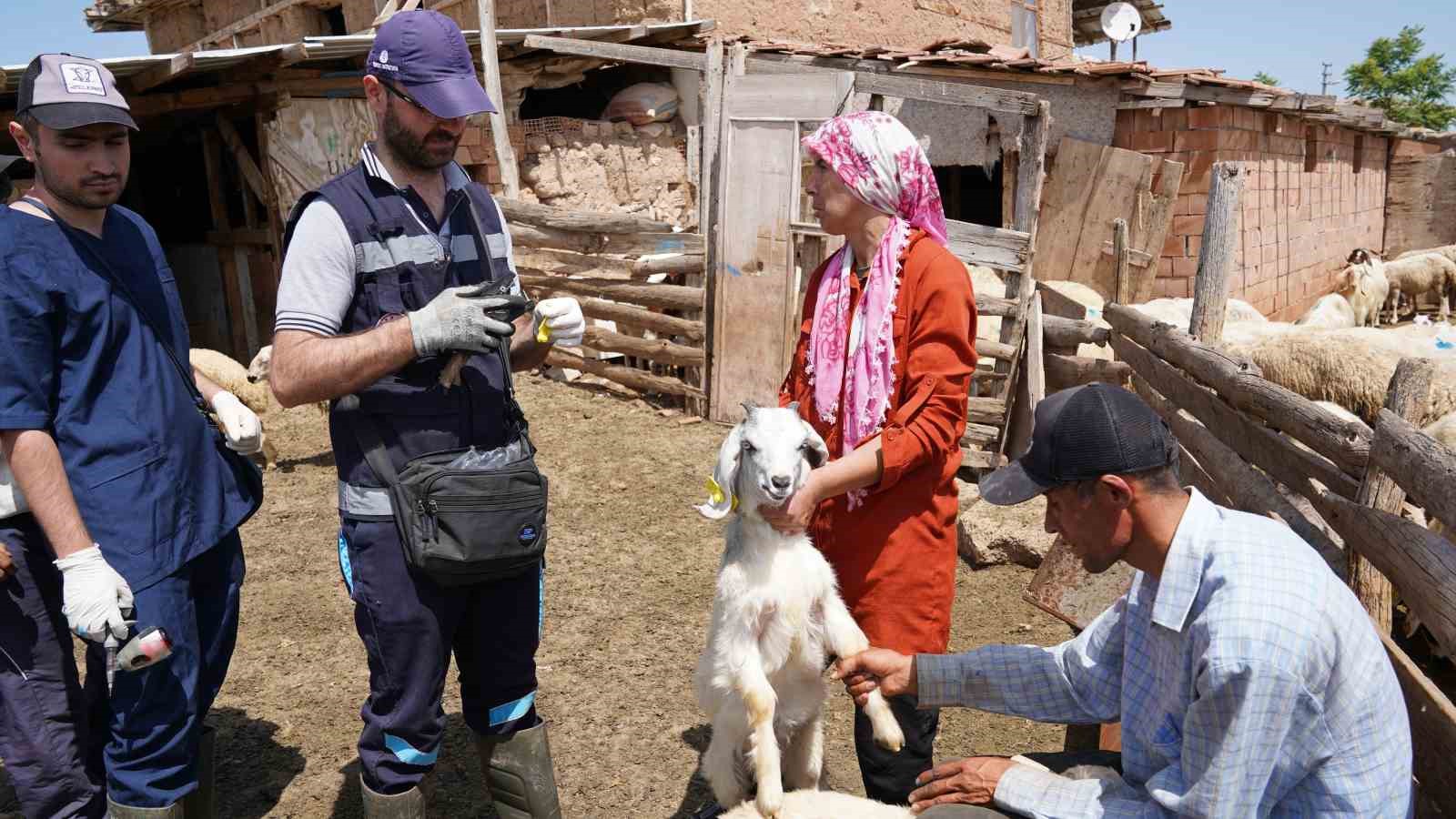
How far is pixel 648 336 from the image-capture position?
10461 millimetres

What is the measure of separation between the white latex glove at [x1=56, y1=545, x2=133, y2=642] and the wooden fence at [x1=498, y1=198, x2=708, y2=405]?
745 centimetres

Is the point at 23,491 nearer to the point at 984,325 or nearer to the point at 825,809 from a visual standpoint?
the point at 825,809

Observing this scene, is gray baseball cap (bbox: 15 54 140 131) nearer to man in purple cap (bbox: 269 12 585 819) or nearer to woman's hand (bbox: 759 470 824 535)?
man in purple cap (bbox: 269 12 585 819)

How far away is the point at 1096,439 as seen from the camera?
6.47 ft

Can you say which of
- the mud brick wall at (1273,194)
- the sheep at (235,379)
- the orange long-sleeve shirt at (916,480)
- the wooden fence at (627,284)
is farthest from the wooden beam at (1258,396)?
the sheep at (235,379)

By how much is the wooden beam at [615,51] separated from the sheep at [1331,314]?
364 inches

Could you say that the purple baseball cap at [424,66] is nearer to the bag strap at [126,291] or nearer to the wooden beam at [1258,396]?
the bag strap at [126,291]

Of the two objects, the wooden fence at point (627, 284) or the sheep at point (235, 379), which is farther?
the wooden fence at point (627, 284)

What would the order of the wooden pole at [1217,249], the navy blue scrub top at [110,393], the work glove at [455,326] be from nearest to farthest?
the work glove at [455,326]
the navy blue scrub top at [110,393]
the wooden pole at [1217,249]

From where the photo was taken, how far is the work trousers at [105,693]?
2609 mm

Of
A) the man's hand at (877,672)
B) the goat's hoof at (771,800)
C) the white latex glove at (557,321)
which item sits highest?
the white latex glove at (557,321)

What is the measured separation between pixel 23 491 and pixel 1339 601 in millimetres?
3043

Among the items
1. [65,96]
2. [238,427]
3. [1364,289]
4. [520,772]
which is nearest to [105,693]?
[238,427]

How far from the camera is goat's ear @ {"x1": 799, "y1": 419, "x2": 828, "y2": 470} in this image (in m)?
2.77
